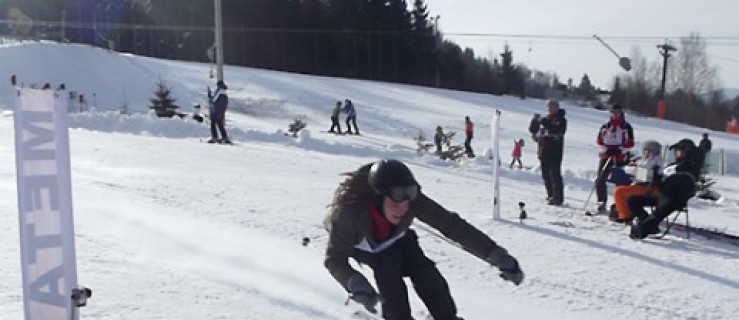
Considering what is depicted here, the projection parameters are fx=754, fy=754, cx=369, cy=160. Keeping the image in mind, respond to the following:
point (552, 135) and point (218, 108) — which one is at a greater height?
point (218, 108)

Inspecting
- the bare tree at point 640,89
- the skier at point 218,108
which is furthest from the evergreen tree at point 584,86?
the skier at point 218,108

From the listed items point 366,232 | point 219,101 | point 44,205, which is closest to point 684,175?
point 366,232

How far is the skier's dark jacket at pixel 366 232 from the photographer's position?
4340mm

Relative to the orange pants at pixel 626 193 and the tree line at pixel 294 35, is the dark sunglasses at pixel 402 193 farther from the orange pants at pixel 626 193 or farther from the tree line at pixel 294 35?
the tree line at pixel 294 35

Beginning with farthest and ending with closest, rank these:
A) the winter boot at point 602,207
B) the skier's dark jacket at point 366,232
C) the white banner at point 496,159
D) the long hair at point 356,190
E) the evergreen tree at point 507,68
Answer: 1. the evergreen tree at point 507,68
2. the winter boot at point 602,207
3. the white banner at point 496,159
4. the long hair at point 356,190
5. the skier's dark jacket at point 366,232

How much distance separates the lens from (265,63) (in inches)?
3196

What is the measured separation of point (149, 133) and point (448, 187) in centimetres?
1143

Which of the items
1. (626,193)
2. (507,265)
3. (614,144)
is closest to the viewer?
(507,265)

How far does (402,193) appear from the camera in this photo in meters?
4.17

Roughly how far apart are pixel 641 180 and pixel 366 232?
682 cm

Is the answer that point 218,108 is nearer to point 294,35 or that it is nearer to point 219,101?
point 219,101

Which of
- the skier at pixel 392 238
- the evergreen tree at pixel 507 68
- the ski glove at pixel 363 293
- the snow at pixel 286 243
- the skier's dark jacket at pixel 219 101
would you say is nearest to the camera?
the ski glove at pixel 363 293

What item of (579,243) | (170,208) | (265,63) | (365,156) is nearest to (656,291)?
(579,243)

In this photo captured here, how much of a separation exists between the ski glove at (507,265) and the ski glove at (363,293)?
32.1 inches
